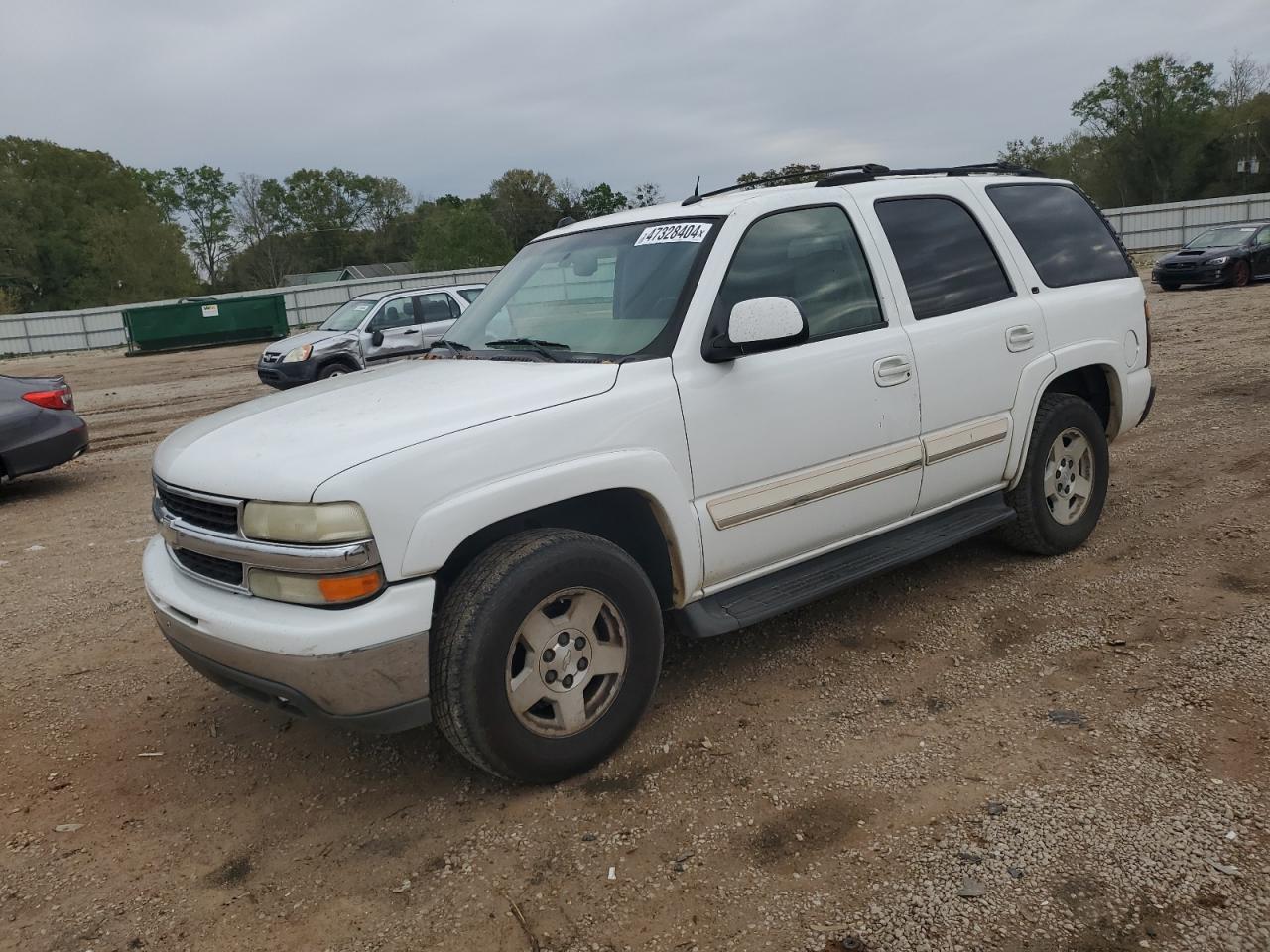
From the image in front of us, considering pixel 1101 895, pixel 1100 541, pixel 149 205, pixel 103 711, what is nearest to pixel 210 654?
pixel 103 711

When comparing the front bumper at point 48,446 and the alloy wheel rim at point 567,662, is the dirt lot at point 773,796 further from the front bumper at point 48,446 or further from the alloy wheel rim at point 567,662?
the front bumper at point 48,446

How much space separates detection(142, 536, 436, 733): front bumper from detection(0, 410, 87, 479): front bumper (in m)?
6.76

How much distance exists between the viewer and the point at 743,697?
3.81m

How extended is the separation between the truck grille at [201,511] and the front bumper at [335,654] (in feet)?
0.78

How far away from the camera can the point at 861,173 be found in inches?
173

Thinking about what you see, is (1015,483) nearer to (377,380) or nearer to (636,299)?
(636,299)

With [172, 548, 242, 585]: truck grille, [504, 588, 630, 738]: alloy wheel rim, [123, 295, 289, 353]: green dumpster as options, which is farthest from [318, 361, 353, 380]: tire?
[123, 295, 289, 353]: green dumpster

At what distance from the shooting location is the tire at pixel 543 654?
291 centimetres

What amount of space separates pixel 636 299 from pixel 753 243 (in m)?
0.52

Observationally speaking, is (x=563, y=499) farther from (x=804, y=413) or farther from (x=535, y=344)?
(x=804, y=413)

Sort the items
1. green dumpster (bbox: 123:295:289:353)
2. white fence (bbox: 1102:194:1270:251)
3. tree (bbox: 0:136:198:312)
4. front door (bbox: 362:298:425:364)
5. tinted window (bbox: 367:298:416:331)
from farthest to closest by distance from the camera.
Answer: tree (bbox: 0:136:198:312) → white fence (bbox: 1102:194:1270:251) → green dumpster (bbox: 123:295:289:353) → tinted window (bbox: 367:298:416:331) → front door (bbox: 362:298:425:364)

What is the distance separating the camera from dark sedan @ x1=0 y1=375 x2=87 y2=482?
8.38 meters

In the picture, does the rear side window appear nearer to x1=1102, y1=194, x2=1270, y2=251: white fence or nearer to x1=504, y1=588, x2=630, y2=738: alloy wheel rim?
x1=504, y1=588, x2=630, y2=738: alloy wheel rim

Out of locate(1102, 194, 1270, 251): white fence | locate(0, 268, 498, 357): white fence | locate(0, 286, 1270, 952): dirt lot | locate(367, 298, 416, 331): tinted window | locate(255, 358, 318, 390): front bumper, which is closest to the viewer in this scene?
locate(0, 286, 1270, 952): dirt lot
